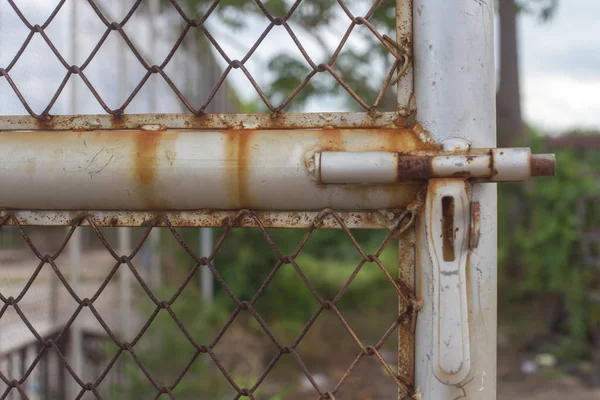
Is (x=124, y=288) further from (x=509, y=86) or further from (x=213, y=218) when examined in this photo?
(x=509, y=86)

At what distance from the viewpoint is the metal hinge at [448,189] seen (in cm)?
63

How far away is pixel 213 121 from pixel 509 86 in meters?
6.54

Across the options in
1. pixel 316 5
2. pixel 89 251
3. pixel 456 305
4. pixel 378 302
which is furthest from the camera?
pixel 378 302

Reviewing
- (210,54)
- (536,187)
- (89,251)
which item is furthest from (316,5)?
(89,251)

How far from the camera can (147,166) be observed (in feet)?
2.34

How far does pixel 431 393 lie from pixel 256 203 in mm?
303

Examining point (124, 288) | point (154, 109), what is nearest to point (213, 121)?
point (124, 288)

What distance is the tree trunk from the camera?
6.46 metres

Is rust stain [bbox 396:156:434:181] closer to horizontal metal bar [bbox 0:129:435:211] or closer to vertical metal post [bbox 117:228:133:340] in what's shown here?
horizontal metal bar [bbox 0:129:435:211]

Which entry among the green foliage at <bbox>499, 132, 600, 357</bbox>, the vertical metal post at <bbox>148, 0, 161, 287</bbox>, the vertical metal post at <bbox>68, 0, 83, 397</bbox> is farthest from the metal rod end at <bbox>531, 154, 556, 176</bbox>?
the green foliage at <bbox>499, 132, 600, 357</bbox>

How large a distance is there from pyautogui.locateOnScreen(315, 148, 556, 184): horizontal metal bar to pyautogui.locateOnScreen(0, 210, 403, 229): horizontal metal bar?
60mm

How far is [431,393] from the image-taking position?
668 mm

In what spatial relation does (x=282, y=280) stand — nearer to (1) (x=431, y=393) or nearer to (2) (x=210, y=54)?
(2) (x=210, y=54)

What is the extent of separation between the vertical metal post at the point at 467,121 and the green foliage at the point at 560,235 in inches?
189
